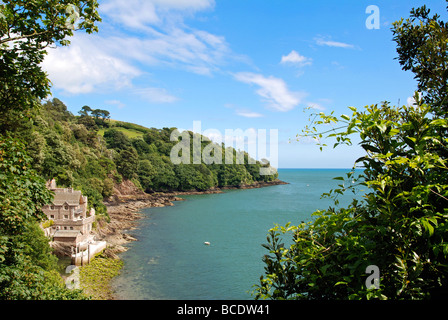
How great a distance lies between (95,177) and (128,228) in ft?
60.0

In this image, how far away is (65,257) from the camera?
94.8 feet

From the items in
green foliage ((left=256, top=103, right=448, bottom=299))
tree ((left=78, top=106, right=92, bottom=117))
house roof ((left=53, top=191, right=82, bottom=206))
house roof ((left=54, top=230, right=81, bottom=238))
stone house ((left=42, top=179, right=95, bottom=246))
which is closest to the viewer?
green foliage ((left=256, top=103, right=448, bottom=299))

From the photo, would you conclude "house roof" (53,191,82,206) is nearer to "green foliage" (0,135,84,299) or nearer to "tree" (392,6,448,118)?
"green foliage" (0,135,84,299)

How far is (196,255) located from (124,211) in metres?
28.6

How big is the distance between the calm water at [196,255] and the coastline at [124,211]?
1.55m

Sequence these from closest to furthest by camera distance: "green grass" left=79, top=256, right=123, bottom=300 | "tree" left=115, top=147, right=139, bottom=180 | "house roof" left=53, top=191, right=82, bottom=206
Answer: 1. "green grass" left=79, top=256, right=123, bottom=300
2. "house roof" left=53, top=191, right=82, bottom=206
3. "tree" left=115, top=147, right=139, bottom=180

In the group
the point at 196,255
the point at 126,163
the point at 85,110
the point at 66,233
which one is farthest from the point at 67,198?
the point at 85,110

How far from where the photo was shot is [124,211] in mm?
57938

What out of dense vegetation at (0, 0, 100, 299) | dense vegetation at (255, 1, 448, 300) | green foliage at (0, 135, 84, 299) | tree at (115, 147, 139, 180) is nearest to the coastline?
tree at (115, 147, 139, 180)

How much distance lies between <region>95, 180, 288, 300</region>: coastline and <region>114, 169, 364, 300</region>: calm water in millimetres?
1549

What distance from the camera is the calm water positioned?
24.9 metres

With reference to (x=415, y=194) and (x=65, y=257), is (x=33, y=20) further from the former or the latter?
(x=65, y=257)
